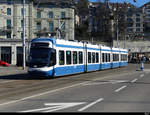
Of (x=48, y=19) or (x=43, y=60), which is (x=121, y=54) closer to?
(x=43, y=60)

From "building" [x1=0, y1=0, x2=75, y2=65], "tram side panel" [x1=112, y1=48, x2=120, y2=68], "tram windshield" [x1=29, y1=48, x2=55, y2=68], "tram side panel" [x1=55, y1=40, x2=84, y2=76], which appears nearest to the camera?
"tram windshield" [x1=29, y1=48, x2=55, y2=68]

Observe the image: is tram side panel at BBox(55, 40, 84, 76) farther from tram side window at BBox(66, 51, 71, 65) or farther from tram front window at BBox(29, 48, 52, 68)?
tram front window at BBox(29, 48, 52, 68)

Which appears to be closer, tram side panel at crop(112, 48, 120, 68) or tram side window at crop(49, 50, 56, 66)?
tram side window at crop(49, 50, 56, 66)

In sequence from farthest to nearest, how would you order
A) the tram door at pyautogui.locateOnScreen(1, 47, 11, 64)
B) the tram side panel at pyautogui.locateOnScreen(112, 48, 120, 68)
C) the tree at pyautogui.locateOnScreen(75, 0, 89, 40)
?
1. the tree at pyautogui.locateOnScreen(75, 0, 89, 40)
2. the tram door at pyautogui.locateOnScreen(1, 47, 11, 64)
3. the tram side panel at pyautogui.locateOnScreen(112, 48, 120, 68)

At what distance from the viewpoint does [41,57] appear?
22.4 meters

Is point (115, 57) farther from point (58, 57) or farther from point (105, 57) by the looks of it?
point (58, 57)

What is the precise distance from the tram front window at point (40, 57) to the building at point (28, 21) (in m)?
48.4

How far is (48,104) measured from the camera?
1111 cm

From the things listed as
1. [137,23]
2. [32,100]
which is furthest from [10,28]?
[137,23]

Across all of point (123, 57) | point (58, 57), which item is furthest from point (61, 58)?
point (123, 57)

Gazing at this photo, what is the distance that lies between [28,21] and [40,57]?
55.7 metres

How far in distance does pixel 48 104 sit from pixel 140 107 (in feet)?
10.2

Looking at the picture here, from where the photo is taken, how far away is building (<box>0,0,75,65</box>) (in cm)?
7100

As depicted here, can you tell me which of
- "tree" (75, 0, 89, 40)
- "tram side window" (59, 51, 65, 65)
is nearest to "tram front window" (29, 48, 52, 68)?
"tram side window" (59, 51, 65, 65)
